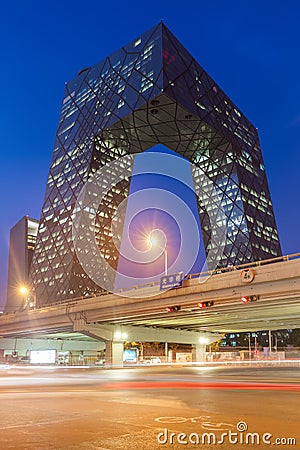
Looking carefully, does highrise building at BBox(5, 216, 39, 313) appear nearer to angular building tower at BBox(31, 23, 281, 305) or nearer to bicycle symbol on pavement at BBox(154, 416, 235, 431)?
angular building tower at BBox(31, 23, 281, 305)

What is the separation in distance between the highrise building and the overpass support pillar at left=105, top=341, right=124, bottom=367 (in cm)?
9765

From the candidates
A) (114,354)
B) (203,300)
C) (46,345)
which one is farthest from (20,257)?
(203,300)

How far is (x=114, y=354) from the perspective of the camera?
57.2 metres

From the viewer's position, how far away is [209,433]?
7883mm

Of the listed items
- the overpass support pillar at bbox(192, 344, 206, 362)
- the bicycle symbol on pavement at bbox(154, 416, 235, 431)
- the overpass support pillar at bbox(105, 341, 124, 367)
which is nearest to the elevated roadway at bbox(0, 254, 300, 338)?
the overpass support pillar at bbox(105, 341, 124, 367)

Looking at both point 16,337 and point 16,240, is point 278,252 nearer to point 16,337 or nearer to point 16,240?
point 16,337

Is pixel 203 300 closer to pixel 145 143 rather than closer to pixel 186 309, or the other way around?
pixel 186 309

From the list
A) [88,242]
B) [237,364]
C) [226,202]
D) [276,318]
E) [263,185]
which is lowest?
[237,364]

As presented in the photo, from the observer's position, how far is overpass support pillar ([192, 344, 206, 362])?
7119 cm

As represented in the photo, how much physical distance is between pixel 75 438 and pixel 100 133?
3947 inches

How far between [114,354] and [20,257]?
110 metres

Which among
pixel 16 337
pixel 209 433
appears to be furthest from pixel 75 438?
pixel 16 337

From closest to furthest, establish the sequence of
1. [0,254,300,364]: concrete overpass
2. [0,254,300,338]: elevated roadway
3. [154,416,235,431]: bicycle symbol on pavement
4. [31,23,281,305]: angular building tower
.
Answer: [154,416,235,431]: bicycle symbol on pavement < [0,254,300,338]: elevated roadway < [0,254,300,364]: concrete overpass < [31,23,281,305]: angular building tower

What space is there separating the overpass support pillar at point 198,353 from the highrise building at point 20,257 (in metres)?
89.7
